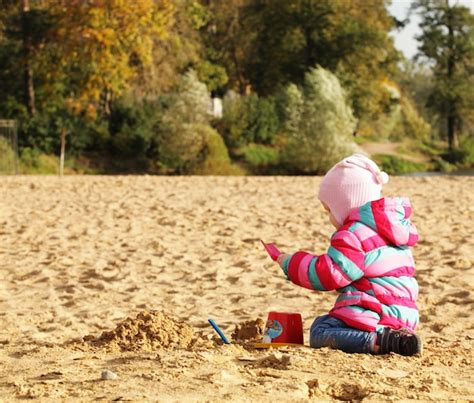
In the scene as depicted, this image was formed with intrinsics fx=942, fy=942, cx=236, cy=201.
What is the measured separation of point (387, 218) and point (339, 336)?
61 centimetres

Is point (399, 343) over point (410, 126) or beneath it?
beneath

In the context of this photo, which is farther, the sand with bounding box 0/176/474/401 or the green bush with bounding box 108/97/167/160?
the green bush with bounding box 108/97/167/160

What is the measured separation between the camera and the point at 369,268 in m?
4.43

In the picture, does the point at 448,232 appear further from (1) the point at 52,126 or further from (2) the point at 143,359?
(1) the point at 52,126

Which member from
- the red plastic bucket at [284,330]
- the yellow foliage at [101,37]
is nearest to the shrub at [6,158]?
the yellow foliage at [101,37]

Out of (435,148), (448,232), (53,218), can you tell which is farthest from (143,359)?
(435,148)

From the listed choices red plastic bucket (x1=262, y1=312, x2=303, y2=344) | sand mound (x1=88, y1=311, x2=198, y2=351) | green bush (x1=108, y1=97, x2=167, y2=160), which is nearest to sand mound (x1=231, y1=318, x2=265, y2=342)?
sand mound (x1=88, y1=311, x2=198, y2=351)

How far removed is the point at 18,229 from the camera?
11812 mm

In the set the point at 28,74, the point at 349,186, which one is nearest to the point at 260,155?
the point at 28,74

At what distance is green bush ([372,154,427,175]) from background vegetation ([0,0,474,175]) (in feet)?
0.36

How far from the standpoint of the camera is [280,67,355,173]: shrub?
1355 inches

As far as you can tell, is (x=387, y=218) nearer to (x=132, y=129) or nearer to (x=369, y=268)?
(x=369, y=268)

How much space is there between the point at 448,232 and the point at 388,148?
33.6 metres

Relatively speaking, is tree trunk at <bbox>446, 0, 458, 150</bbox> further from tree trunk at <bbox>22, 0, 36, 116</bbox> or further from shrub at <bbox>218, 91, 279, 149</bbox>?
tree trunk at <bbox>22, 0, 36, 116</bbox>
